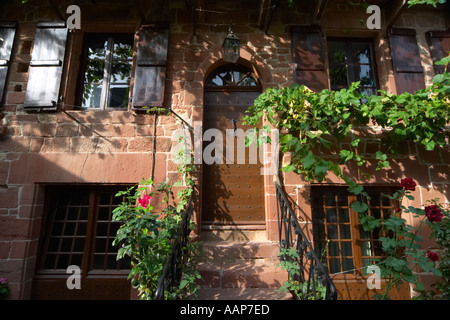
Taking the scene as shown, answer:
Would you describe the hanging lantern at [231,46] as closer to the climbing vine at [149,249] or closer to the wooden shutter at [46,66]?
the climbing vine at [149,249]

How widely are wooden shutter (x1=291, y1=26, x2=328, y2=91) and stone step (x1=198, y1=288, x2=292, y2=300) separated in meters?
2.82

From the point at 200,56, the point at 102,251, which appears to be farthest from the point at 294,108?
the point at 102,251

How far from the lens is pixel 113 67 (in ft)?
13.9

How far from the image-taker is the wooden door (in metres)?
3.75

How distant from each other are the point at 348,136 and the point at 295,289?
7.45 feet

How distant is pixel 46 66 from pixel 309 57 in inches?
155

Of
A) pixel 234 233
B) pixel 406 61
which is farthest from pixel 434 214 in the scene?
pixel 406 61

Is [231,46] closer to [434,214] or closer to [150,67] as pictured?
[150,67]

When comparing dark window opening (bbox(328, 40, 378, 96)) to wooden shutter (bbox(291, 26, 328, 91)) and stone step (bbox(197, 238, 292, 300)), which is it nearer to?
wooden shutter (bbox(291, 26, 328, 91))

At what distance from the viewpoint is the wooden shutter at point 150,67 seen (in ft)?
12.6

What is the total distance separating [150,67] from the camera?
396cm

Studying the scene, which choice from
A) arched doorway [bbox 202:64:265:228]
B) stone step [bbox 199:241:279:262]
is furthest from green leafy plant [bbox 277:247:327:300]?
arched doorway [bbox 202:64:265:228]

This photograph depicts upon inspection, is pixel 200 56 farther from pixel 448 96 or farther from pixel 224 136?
pixel 448 96

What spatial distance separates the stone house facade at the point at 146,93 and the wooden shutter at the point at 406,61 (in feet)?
0.06
